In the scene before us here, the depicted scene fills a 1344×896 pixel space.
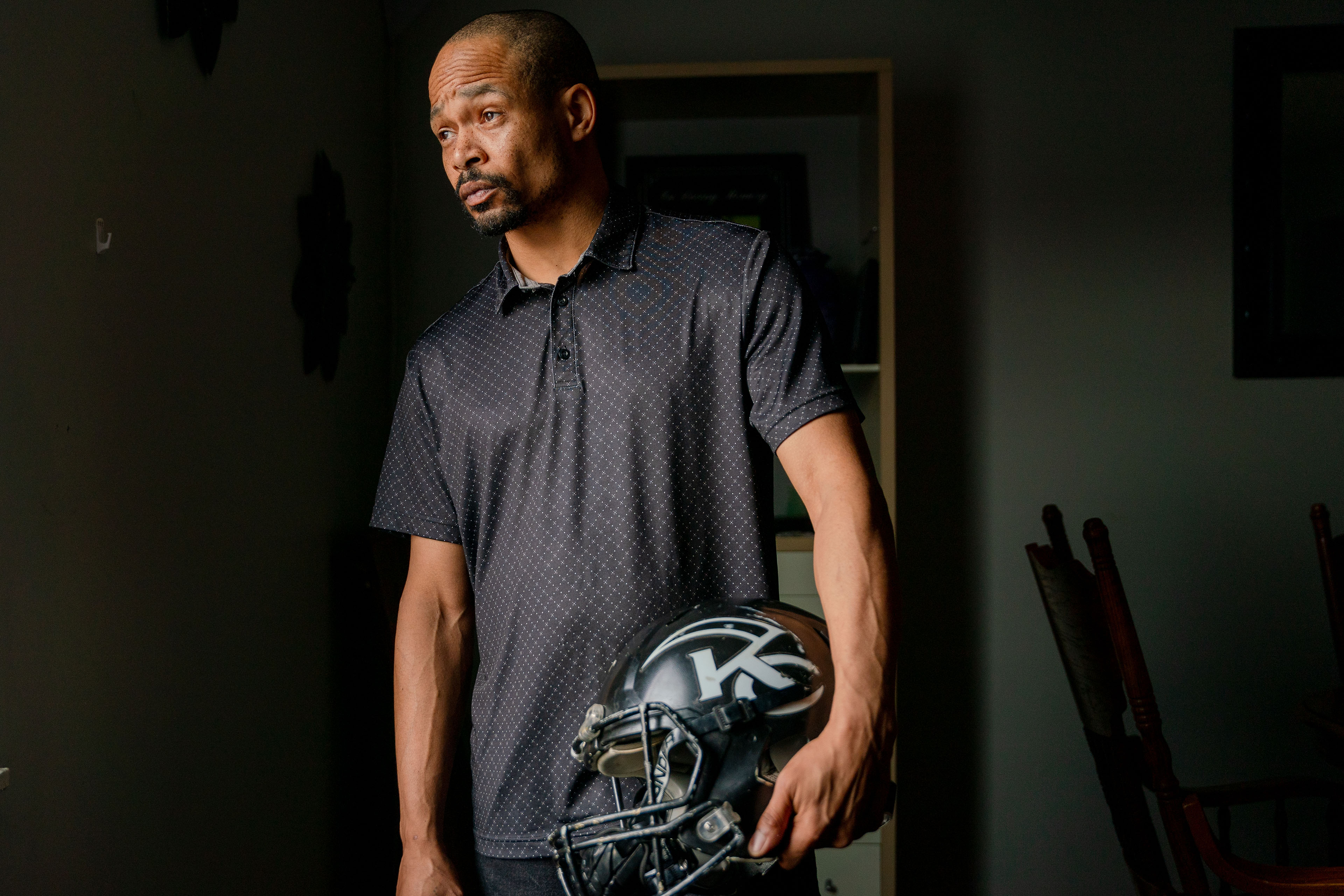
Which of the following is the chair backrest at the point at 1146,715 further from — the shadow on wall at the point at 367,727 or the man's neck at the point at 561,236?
the shadow on wall at the point at 367,727

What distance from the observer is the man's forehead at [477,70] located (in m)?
1.08

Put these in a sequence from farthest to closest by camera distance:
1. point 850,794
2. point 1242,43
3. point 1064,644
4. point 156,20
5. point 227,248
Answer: point 1242,43 → point 1064,644 → point 227,248 → point 156,20 → point 850,794

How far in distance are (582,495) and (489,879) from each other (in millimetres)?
455

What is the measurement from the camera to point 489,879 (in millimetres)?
1149

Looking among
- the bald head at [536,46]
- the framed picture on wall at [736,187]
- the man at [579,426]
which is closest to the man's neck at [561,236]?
the man at [579,426]

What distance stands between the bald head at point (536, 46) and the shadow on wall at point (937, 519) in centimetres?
170

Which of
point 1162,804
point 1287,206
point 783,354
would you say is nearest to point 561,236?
point 783,354

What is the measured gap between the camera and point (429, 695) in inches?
49.3

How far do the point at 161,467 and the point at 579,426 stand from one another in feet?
2.06

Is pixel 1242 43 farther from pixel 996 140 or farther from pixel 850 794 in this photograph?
pixel 850 794

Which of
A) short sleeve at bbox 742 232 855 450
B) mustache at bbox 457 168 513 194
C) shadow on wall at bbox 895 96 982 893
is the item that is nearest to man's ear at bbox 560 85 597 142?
mustache at bbox 457 168 513 194

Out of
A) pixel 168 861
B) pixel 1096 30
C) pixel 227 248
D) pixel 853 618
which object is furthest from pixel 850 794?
pixel 1096 30

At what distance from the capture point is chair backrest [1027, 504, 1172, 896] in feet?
5.52

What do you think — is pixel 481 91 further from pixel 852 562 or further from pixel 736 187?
pixel 736 187
